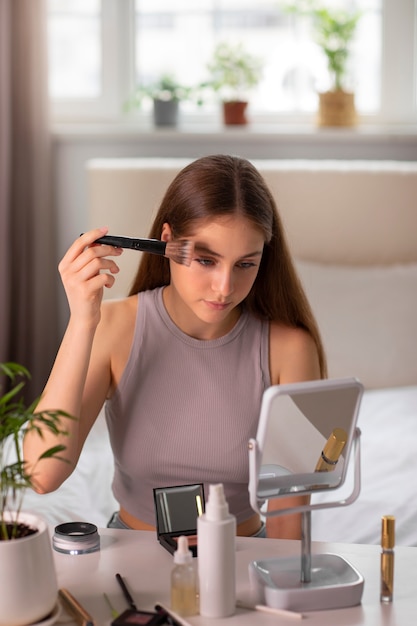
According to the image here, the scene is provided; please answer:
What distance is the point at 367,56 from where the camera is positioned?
128 inches

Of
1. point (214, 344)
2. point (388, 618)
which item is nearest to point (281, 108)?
point (214, 344)

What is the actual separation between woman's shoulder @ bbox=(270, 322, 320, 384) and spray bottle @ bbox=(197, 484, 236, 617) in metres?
0.56

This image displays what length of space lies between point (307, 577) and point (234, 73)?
95.1 inches

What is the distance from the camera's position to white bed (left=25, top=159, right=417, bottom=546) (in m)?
2.40

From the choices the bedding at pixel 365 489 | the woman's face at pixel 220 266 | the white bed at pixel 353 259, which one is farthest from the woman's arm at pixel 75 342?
the white bed at pixel 353 259

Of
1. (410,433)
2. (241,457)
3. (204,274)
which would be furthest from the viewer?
(410,433)

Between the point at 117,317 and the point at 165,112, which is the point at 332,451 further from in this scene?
the point at 165,112

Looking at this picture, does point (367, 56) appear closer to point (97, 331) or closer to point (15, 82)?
point (15, 82)

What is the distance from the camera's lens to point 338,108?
3.15 m

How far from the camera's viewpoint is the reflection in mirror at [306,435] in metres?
1.05

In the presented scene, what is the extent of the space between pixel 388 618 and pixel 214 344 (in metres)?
0.62

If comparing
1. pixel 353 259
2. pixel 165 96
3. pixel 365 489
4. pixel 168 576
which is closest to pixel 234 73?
pixel 165 96

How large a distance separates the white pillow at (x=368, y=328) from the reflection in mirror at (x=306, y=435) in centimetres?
161

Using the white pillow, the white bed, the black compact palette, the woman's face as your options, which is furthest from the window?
the black compact palette
